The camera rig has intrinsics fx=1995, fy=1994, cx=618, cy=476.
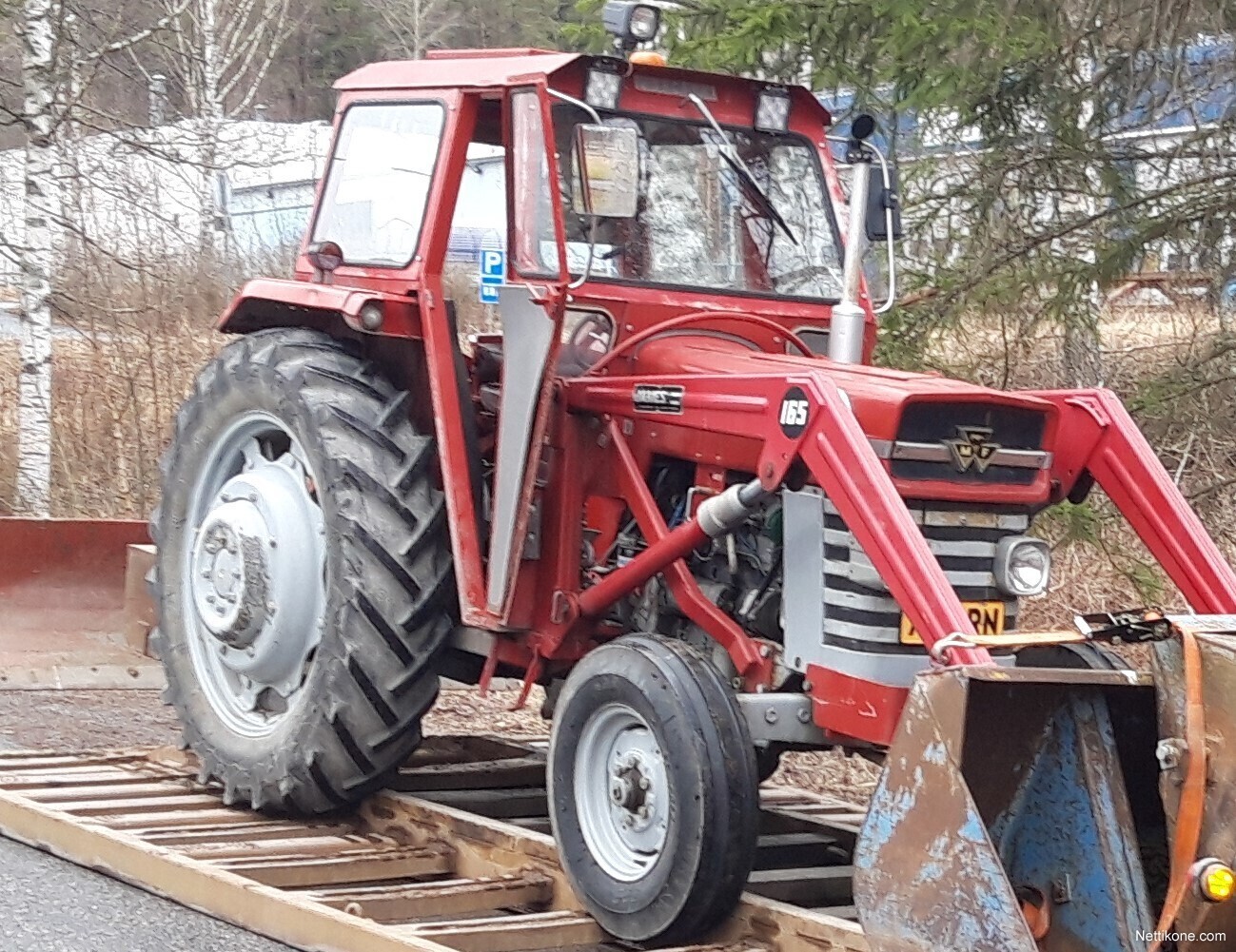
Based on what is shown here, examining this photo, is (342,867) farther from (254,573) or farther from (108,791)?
(108,791)

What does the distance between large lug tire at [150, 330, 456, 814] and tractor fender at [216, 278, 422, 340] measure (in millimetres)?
136

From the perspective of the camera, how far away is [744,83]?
21.6 feet

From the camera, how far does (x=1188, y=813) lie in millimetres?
4234

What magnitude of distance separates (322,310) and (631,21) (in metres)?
1.39

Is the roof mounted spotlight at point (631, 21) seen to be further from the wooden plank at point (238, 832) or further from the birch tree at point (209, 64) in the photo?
the birch tree at point (209, 64)

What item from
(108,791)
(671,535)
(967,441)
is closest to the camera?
(967,441)

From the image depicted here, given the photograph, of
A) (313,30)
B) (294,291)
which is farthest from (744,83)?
(313,30)

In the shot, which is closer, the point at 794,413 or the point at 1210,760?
the point at 1210,760

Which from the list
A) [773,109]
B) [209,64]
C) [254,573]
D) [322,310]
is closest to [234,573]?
[254,573]

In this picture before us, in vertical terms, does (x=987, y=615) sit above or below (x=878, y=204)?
below

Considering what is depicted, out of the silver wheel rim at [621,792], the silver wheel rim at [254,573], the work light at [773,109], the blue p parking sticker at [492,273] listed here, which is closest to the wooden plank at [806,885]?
the silver wheel rim at [621,792]

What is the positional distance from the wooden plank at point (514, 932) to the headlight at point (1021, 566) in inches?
56.9

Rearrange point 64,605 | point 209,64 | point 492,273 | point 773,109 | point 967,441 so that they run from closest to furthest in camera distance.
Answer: point 967,441 < point 492,273 < point 773,109 < point 64,605 < point 209,64

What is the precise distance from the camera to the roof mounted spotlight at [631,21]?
6.34 metres
